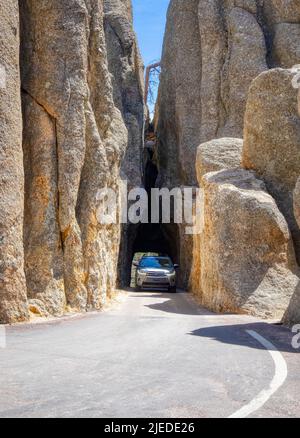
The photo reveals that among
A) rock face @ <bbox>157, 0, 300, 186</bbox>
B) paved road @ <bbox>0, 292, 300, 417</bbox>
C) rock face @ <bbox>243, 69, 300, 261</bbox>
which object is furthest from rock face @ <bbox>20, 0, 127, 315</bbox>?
rock face @ <bbox>157, 0, 300, 186</bbox>

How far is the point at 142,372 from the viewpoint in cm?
620

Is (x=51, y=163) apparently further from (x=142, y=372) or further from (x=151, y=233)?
(x=151, y=233)

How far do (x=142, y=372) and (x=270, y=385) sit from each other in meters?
1.37

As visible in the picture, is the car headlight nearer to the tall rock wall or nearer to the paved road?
the tall rock wall

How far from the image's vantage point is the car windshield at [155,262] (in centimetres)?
2714

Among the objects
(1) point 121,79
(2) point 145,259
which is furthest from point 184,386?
(1) point 121,79

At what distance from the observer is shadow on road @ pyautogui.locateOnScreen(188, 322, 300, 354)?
8752mm

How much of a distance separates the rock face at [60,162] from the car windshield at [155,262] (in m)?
9.61

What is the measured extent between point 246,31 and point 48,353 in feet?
92.5

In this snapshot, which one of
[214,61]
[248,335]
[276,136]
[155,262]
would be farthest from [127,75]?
[248,335]

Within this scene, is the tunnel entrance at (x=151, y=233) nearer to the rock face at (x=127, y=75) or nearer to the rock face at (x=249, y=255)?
the rock face at (x=127, y=75)

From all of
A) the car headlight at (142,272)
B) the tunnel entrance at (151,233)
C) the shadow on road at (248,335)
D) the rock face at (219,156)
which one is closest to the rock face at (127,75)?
the tunnel entrance at (151,233)

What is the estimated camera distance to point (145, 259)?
92.7 ft
